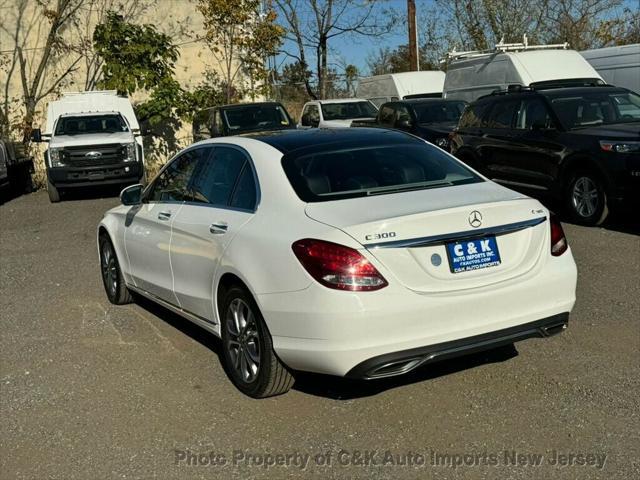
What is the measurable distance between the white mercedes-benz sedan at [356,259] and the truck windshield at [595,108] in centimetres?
587

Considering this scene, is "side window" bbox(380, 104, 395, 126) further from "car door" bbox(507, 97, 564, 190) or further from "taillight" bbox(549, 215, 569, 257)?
"taillight" bbox(549, 215, 569, 257)

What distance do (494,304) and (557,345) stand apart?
5.04ft

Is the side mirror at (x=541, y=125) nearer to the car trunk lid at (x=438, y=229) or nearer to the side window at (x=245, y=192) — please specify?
the car trunk lid at (x=438, y=229)

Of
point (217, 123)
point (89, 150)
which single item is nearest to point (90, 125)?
point (89, 150)

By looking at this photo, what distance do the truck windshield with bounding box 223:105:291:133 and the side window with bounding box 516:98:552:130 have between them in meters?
6.22

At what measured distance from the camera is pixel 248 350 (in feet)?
15.6

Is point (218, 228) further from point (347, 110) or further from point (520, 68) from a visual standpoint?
point (347, 110)

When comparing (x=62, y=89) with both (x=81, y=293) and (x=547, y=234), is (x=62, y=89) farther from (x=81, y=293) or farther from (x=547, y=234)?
(x=547, y=234)

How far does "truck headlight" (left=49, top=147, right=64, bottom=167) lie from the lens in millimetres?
15883

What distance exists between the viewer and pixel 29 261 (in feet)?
32.4

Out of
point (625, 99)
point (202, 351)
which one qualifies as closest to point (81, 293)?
point (202, 351)

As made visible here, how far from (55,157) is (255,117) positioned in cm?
413

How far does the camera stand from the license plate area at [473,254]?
4203 millimetres

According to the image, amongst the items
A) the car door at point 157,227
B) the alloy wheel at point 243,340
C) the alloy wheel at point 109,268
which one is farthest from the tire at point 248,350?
the alloy wheel at point 109,268
